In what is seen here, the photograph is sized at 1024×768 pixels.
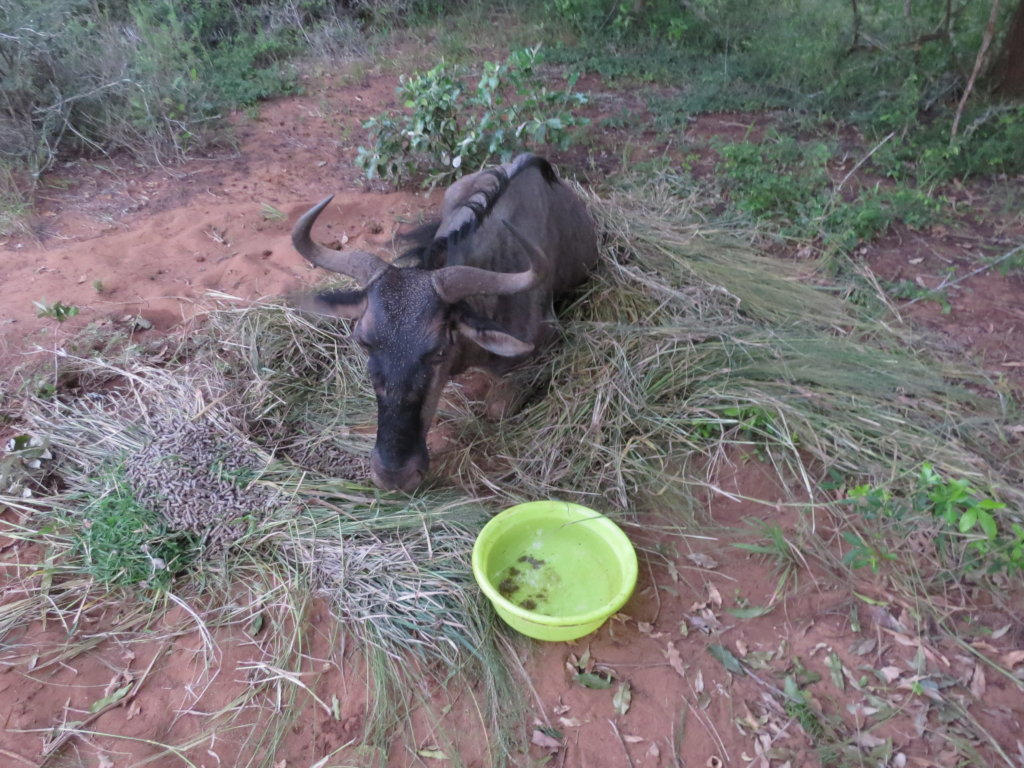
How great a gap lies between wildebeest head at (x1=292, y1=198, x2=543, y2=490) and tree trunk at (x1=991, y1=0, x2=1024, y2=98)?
23.6 ft

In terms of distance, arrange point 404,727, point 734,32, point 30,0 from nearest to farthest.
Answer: point 404,727 < point 30,0 < point 734,32

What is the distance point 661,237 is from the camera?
18.1 ft

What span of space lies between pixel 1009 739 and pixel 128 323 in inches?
228

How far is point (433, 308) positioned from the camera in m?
3.55

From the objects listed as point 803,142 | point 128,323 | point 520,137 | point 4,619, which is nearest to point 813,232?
point 803,142

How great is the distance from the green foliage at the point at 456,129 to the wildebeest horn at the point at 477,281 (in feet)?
9.69

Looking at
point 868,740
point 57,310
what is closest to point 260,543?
point 57,310

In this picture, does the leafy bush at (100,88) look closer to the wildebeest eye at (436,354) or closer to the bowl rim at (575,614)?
the wildebeest eye at (436,354)

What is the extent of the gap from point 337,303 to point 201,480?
125cm

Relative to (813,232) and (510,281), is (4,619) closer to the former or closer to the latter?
(510,281)

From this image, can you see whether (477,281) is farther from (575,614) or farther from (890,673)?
(890,673)

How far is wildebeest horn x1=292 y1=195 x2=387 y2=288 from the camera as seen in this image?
371cm

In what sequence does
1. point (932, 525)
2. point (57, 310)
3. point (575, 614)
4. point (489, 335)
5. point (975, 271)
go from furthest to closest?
1. point (975, 271)
2. point (57, 310)
3. point (489, 335)
4. point (932, 525)
5. point (575, 614)

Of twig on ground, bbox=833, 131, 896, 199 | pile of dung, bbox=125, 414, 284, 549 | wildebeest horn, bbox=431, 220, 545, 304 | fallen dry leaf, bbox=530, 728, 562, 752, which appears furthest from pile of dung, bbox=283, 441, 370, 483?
twig on ground, bbox=833, 131, 896, 199
